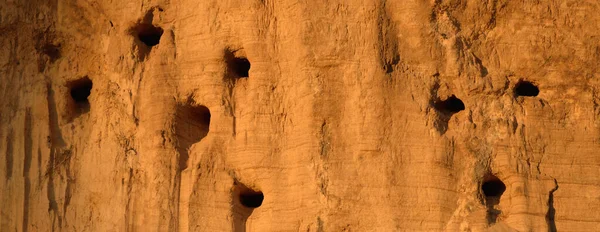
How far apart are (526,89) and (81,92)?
3689mm

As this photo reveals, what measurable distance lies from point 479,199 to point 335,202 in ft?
3.40

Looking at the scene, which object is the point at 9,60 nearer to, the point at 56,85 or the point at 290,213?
the point at 56,85

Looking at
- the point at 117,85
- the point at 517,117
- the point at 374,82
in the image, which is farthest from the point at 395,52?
the point at 117,85

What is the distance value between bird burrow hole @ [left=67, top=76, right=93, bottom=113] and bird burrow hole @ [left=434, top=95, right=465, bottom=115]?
294cm

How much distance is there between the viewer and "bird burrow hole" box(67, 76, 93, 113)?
1005 centimetres

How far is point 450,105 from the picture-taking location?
9.22m

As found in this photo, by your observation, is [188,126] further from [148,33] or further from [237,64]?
[148,33]

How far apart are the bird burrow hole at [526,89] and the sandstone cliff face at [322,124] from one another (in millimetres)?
20

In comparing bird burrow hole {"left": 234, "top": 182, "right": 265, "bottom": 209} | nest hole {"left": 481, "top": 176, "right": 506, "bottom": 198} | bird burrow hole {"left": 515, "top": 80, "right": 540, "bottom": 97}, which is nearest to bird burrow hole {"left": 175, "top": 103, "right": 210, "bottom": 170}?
bird burrow hole {"left": 234, "top": 182, "right": 265, "bottom": 209}

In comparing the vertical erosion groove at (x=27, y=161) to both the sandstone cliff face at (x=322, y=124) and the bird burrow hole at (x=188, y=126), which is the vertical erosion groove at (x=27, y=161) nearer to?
the sandstone cliff face at (x=322, y=124)

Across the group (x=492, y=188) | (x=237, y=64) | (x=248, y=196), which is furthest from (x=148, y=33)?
(x=492, y=188)

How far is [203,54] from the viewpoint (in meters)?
9.52

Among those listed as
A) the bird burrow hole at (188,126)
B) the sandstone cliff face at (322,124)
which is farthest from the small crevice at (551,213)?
the bird burrow hole at (188,126)

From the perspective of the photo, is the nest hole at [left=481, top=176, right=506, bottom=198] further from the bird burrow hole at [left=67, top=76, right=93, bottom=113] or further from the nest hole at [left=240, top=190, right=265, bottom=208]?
the bird burrow hole at [left=67, top=76, right=93, bottom=113]
